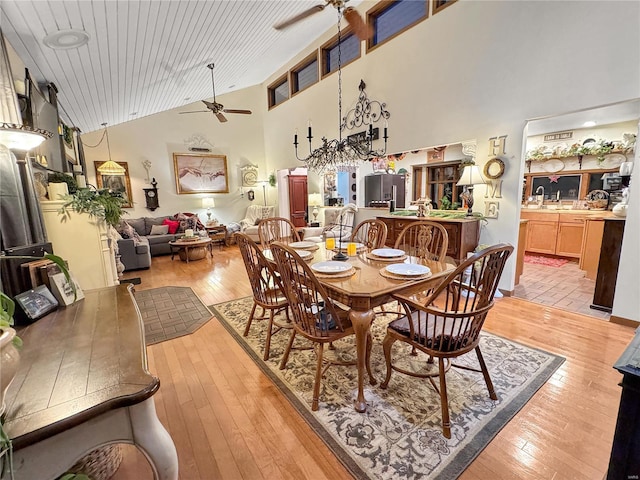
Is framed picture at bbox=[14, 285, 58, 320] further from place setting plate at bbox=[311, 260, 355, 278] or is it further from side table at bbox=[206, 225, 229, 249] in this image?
side table at bbox=[206, 225, 229, 249]

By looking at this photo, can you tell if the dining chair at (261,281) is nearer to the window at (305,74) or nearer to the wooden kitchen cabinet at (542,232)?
the window at (305,74)

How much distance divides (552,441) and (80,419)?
2.11m

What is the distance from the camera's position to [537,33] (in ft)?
9.71

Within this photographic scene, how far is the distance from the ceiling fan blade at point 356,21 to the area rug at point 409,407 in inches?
118

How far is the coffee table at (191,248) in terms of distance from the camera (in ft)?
19.0

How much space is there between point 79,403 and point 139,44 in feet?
10.8

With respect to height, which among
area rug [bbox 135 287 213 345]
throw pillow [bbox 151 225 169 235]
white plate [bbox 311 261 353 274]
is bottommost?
area rug [bbox 135 287 213 345]

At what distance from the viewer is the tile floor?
3.25m

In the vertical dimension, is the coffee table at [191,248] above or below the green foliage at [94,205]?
below

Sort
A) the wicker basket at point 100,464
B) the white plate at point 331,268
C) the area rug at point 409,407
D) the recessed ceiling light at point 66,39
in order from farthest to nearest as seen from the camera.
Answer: the recessed ceiling light at point 66,39
the white plate at point 331,268
the area rug at point 409,407
the wicker basket at point 100,464

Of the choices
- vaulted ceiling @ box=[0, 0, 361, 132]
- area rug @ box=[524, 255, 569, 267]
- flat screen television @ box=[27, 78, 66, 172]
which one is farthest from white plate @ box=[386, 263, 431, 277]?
area rug @ box=[524, 255, 569, 267]

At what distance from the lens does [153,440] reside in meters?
0.90

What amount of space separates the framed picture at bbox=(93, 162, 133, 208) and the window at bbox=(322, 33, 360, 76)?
529 cm

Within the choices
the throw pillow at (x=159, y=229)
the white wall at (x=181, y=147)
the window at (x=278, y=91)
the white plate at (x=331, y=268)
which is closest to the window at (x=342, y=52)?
the window at (x=278, y=91)
